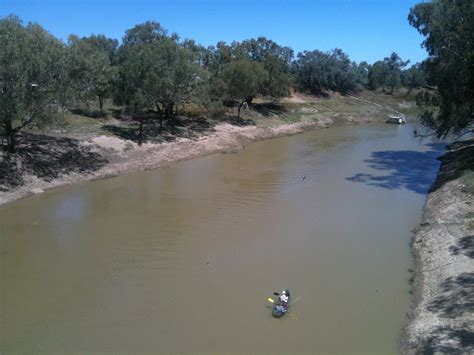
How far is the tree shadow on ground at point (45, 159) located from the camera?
990 inches

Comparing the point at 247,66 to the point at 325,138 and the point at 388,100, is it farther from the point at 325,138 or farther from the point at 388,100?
the point at 388,100

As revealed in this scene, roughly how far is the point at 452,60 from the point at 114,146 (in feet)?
78.2

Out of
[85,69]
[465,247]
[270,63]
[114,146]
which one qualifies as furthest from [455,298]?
[270,63]

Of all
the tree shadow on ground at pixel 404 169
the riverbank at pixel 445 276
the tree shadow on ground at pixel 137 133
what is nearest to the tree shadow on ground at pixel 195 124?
the tree shadow on ground at pixel 137 133

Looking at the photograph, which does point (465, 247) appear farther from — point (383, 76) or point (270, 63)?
point (383, 76)

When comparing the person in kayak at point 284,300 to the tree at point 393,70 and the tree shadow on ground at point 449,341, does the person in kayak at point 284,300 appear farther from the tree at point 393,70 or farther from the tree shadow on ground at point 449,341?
the tree at point 393,70

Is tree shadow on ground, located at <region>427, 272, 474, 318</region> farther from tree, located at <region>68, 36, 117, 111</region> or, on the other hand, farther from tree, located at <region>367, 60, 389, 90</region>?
tree, located at <region>367, 60, 389, 90</region>

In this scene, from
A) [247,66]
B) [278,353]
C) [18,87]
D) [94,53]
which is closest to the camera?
[278,353]

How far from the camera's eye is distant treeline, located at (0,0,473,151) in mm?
23719

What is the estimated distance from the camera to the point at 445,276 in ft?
45.8

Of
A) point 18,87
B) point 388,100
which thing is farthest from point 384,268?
point 388,100

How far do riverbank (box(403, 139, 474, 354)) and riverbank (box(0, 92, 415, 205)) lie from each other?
19869 mm

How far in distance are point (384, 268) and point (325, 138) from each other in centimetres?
3565

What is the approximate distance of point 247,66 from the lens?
164 ft
